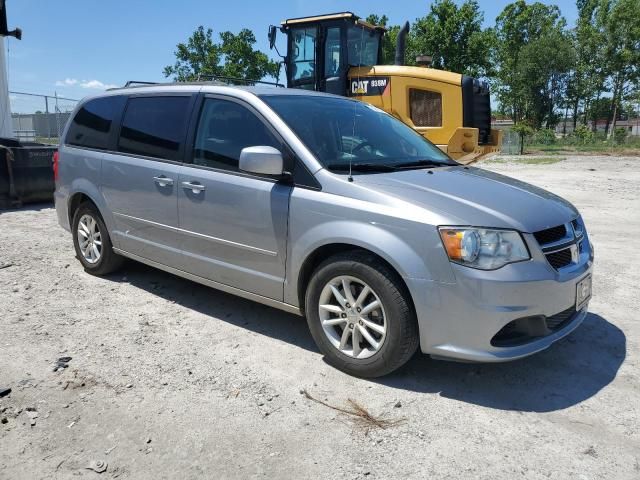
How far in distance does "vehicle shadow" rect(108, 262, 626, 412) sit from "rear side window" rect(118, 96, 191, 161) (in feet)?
4.67

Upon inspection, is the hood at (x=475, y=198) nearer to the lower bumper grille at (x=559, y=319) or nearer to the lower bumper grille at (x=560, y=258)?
the lower bumper grille at (x=560, y=258)

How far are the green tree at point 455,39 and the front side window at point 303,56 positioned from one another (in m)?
30.3

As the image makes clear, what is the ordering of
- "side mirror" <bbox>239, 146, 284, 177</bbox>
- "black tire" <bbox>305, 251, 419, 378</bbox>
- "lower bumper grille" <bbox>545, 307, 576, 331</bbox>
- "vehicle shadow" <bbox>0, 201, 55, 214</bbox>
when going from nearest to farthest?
"black tire" <bbox>305, 251, 419, 378</bbox>, "lower bumper grille" <bbox>545, 307, 576, 331</bbox>, "side mirror" <bbox>239, 146, 284, 177</bbox>, "vehicle shadow" <bbox>0, 201, 55, 214</bbox>

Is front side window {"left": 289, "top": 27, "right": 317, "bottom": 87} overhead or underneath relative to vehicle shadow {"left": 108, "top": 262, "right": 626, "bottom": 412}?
overhead

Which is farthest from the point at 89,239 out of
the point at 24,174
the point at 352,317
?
the point at 24,174

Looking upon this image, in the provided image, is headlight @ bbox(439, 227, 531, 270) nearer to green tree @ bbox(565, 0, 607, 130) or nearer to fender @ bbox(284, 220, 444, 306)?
fender @ bbox(284, 220, 444, 306)

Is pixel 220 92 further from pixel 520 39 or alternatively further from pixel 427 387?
pixel 520 39

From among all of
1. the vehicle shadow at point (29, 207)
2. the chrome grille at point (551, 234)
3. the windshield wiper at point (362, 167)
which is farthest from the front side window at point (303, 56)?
the chrome grille at point (551, 234)

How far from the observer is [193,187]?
166 inches

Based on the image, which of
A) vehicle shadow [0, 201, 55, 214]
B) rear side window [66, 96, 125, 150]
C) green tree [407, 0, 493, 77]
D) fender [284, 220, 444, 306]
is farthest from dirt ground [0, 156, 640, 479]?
green tree [407, 0, 493, 77]

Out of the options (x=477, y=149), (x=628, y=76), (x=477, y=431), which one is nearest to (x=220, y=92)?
(x=477, y=431)

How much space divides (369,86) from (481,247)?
26.3 ft

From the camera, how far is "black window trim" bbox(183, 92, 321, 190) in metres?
3.67

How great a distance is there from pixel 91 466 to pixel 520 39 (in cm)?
6712
